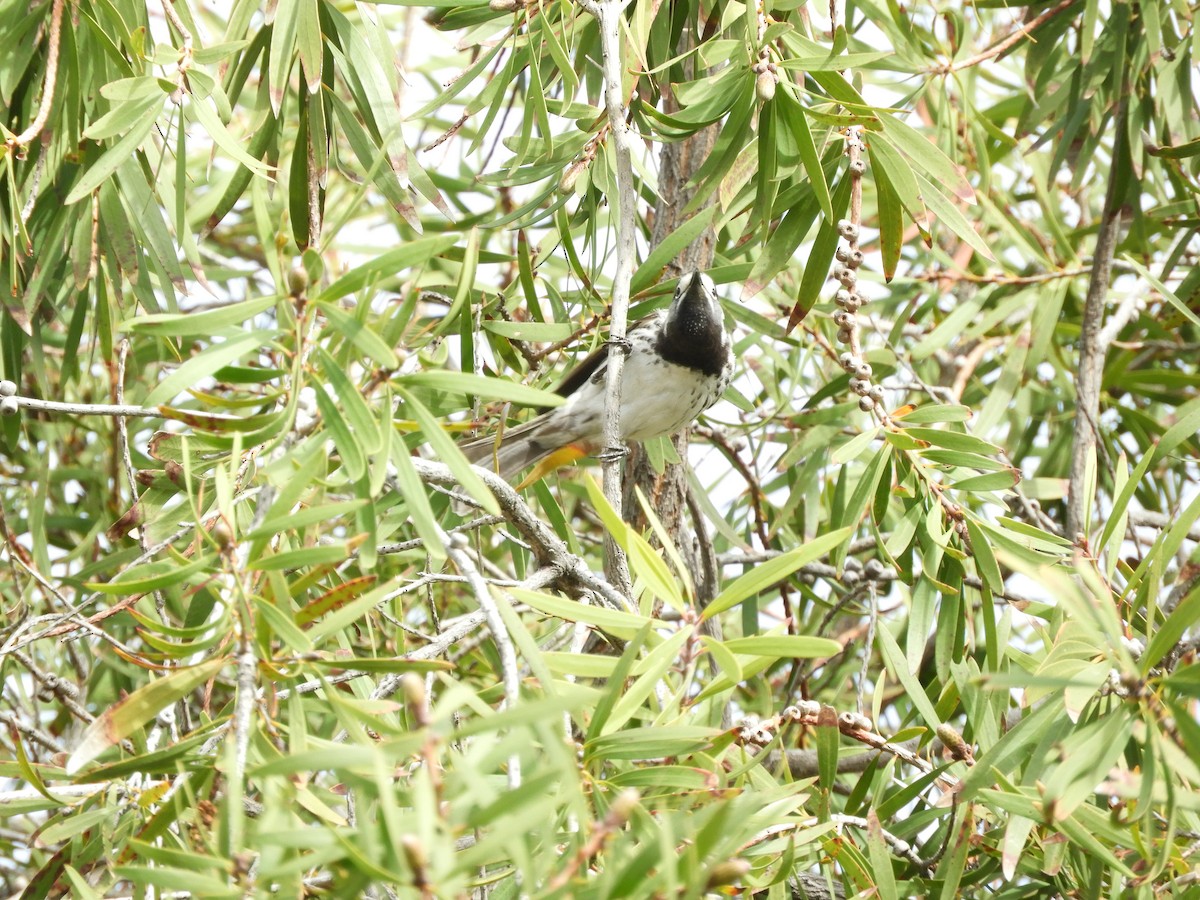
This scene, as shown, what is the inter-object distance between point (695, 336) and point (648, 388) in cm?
18

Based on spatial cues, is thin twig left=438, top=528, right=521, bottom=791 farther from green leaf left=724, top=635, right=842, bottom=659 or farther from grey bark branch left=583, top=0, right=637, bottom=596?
grey bark branch left=583, top=0, right=637, bottom=596

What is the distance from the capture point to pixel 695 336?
10.6ft

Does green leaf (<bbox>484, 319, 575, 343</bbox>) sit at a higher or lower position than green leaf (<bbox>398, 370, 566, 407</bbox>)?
lower

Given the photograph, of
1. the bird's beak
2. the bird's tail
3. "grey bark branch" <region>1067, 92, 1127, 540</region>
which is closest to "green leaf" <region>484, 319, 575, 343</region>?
the bird's beak

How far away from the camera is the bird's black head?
10.3 feet

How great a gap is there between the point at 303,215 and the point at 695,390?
1274 mm

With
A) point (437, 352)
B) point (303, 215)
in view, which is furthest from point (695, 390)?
point (303, 215)

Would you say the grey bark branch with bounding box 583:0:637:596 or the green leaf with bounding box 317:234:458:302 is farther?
the grey bark branch with bounding box 583:0:637:596

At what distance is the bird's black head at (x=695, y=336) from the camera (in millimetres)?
3133

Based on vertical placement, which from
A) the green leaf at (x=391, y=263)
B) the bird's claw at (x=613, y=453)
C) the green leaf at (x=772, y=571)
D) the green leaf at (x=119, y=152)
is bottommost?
the bird's claw at (x=613, y=453)

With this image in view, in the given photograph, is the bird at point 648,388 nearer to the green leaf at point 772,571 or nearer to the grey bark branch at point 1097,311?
the grey bark branch at point 1097,311

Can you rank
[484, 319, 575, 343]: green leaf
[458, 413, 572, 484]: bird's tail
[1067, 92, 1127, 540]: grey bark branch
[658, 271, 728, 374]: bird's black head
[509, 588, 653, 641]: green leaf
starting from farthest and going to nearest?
[458, 413, 572, 484]: bird's tail
[658, 271, 728, 374]: bird's black head
[1067, 92, 1127, 540]: grey bark branch
[484, 319, 575, 343]: green leaf
[509, 588, 653, 641]: green leaf

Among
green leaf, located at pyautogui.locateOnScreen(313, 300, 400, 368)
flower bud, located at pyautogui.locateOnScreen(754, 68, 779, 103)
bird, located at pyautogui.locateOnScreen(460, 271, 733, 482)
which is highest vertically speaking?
flower bud, located at pyautogui.locateOnScreen(754, 68, 779, 103)

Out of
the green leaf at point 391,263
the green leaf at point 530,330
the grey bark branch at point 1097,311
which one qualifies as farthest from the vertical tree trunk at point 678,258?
the green leaf at point 391,263
